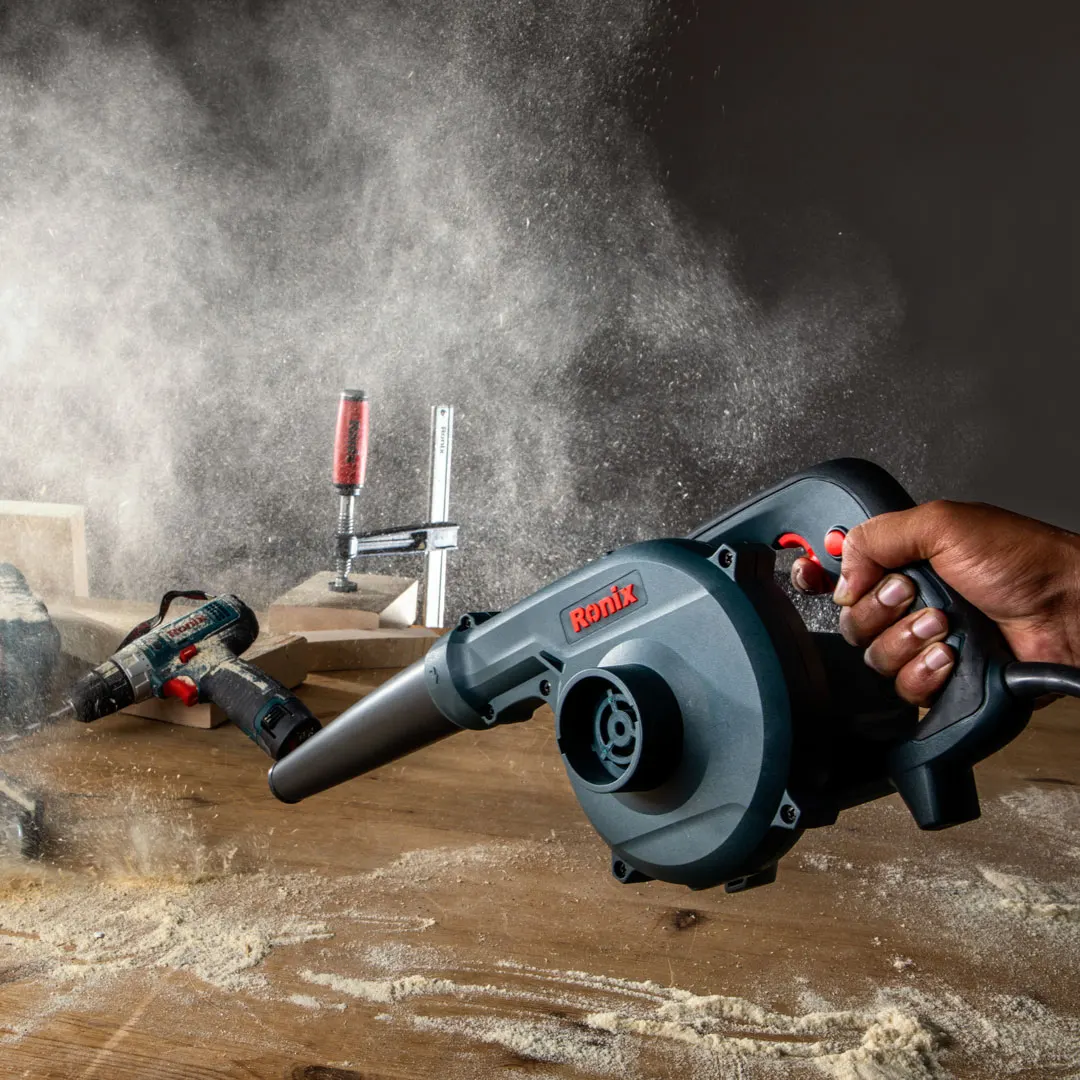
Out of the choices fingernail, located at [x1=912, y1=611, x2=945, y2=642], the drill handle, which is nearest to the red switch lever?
fingernail, located at [x1=912, y1=611, x2=945, y2=642]

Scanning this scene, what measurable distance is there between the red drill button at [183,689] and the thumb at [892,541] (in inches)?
38.5

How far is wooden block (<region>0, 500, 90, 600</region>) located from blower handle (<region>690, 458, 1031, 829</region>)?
1.67m

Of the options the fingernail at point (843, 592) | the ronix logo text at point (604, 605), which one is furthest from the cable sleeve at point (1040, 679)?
the ronix logo text at point (604, 605)

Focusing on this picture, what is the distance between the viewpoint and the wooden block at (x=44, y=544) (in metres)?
2.10

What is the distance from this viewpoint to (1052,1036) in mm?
826

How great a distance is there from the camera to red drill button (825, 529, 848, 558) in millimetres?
791

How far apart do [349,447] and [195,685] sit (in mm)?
698

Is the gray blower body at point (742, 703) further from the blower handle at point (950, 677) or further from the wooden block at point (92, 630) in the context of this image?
the wooden block at point (92, 630)

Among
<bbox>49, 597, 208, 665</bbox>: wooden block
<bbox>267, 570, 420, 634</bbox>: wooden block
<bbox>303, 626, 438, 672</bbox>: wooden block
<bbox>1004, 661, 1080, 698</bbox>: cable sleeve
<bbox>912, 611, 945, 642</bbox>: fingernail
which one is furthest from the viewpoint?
<bbox>267, 570, 420, 634</bbox>: wooden block

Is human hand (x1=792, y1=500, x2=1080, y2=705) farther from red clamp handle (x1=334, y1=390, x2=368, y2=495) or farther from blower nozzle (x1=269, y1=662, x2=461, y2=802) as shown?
red clamp handle (x1=334, y1=390, x2=368, y2=495)

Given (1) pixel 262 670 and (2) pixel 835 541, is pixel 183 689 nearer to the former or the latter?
(1) pixel 262 670

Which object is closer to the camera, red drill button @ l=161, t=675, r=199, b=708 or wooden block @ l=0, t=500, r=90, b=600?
red drill button @ l=161, t=675, r=199, b=708

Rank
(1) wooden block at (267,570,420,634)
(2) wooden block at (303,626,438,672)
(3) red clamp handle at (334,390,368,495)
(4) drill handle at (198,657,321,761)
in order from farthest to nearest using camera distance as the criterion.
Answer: (3) red clamp handle at (334,390,368,495) < (1) wooden block at (267,570,420,634) < (2) wooden block at (303,626,438,672) < (4) drill handle at (198,657,321,761)

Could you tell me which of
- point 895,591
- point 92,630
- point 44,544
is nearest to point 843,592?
point 895,591
